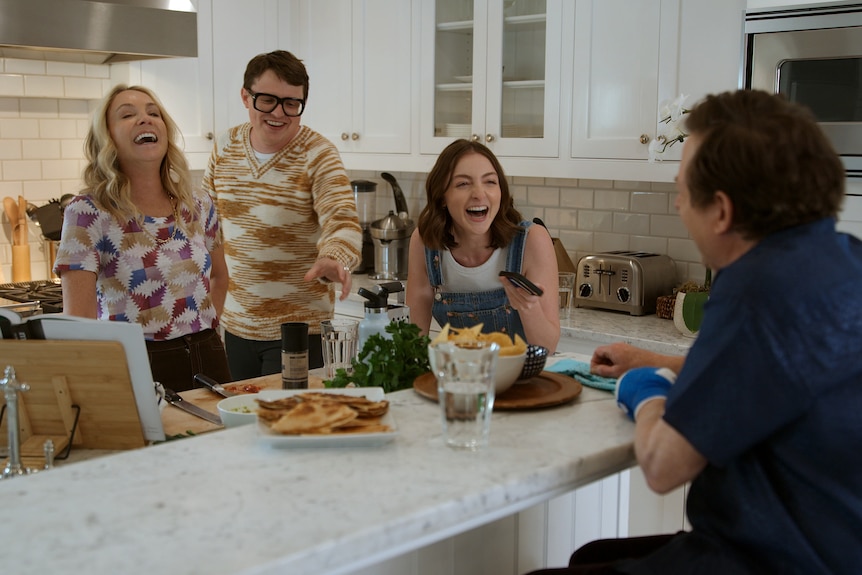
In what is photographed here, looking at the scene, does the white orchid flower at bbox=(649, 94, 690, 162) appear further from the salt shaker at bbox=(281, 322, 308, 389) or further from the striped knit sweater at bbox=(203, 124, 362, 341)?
the salt shaker at bbox=(281, 322, 308, 389)

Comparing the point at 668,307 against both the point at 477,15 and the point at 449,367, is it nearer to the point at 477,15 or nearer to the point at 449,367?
the point at 477,15

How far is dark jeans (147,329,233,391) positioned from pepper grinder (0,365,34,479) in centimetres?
96

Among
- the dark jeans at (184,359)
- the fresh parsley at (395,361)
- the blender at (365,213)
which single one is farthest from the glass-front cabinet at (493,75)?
the fresh parsley at (395,361)

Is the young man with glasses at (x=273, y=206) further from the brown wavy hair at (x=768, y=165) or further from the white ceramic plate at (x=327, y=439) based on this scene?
the brown wavy hair at (x=768, y=165)

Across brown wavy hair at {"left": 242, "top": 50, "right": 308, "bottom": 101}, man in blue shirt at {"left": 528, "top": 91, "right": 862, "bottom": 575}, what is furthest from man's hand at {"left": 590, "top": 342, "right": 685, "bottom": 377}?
brown wavy hair at {"left": 242, "top": 50, "right": 308, "bottom": 101}

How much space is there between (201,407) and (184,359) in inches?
23.1

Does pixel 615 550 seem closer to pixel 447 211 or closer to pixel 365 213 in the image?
pixel 447 211

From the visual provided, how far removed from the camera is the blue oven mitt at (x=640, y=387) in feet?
4.81

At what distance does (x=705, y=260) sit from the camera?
1.37 m

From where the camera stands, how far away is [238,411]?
71.2 inches

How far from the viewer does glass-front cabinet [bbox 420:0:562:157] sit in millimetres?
3785

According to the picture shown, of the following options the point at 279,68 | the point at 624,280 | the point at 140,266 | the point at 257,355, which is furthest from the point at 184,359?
the point at 624,280

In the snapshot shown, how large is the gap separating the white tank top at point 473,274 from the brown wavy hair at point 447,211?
0.04 metres

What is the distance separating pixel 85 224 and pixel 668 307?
85.3 inches
